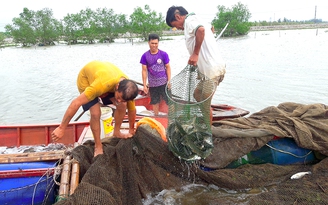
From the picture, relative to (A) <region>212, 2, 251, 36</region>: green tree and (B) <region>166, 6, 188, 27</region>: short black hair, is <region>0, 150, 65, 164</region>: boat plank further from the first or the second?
(A) <region>212, 2, 251, 36</region>: green tree

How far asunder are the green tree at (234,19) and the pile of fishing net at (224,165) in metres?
61.8

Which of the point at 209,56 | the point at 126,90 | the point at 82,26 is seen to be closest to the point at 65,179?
the point at 126,90

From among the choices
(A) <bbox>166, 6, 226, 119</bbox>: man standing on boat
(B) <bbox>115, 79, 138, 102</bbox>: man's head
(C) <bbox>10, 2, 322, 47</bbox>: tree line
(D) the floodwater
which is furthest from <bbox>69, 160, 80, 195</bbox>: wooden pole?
(C) <bbox>10, 2, 322, 47</bbox>: tree line

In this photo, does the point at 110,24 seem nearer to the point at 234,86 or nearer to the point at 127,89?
the point at 234,86

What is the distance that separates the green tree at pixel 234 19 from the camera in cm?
6341

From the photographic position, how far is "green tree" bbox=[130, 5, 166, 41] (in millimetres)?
66438

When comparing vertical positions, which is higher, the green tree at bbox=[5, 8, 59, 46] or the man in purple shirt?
the green tree at bbox=[5, 8, 59, 46]

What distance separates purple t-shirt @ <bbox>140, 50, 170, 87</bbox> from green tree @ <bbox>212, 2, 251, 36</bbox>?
6020 centimetres

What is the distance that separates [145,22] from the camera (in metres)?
66.4

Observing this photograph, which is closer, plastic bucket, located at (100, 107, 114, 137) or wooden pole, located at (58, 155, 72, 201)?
wooden pole, located at (58, 155, 72, 201)

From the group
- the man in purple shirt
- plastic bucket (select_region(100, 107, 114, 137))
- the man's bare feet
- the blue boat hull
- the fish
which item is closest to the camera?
the blue boat hull

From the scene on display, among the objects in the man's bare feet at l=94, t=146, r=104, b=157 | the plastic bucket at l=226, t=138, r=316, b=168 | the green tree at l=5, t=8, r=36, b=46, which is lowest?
the plastic bucket at l=226, t=138, r=316, b=168

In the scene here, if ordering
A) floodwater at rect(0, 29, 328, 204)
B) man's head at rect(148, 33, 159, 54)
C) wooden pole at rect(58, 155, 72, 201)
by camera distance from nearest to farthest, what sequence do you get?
wooden pole at rect(58, 155, 72, 201) < man's head at rect(148, 33, 159, 54) < floodwater at rect(0, 29, 328, 204)

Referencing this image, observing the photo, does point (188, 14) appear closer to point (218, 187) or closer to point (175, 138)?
point (175, 138)
